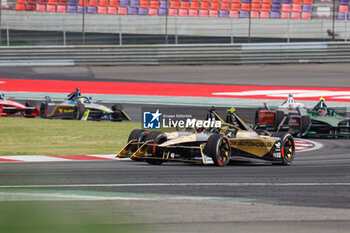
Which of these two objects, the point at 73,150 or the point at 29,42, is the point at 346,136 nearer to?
the point at 73,150

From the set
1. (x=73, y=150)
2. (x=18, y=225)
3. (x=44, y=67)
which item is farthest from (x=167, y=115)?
(x=44, y=67)

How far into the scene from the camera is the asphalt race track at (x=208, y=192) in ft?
15.0

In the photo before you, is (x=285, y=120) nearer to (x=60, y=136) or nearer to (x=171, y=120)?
(x=60, y=136)

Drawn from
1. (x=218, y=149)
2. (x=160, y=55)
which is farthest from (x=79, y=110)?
(x=218, y=149)

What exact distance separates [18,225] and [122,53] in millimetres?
27671

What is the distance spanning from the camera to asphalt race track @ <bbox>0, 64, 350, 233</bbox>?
4.56 m

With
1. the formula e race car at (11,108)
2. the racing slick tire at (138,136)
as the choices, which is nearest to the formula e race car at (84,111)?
the formula e race car at (11,108)

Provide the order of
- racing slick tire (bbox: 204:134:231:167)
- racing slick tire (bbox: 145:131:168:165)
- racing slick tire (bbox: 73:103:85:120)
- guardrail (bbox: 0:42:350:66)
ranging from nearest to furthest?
racing slick tire (bbox: 204:134:231:167)
racing slick tire (bbox: 145:131:168:165)
racing slick tire (bbox: 73:103:85:120)
guardrail (bbox: 0:42:350:66)

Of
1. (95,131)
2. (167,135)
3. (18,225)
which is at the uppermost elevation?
(18,225)

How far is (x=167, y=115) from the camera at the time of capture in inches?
408

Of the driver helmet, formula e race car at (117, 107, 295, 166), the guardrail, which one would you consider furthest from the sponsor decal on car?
the guardrail

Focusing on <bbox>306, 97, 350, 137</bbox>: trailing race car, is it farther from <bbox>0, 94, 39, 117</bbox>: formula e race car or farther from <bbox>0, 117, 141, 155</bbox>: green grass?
<bbox>0, 94, 39, 117</bbox>: formula e race car

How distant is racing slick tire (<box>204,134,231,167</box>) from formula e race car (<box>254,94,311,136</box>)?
6994 mm

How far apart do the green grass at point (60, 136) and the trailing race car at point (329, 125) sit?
16.6 feet
